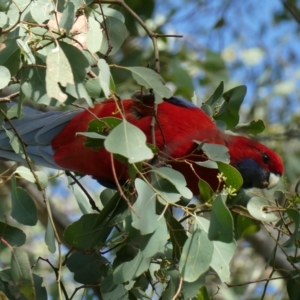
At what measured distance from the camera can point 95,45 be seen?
4.35ft

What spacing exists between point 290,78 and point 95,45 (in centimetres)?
317

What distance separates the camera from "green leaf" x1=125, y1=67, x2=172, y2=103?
1345mm

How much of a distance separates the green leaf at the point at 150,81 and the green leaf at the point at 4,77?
250 millimetres

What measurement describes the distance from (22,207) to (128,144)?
41 cm

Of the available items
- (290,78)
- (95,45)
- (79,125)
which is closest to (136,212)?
(95,45)

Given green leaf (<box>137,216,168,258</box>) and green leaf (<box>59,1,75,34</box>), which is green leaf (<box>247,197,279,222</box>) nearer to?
green leaf (<box>137,216,168,258</box>)

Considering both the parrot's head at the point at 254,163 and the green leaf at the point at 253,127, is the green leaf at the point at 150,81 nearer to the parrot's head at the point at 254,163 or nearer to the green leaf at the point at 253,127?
the green leaf at the point at 253,127

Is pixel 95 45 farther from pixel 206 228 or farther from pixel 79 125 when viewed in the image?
pixel 79 125

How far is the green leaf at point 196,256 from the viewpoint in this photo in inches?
48.8

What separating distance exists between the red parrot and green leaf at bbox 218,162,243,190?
401 millimetres

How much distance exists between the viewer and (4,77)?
1282 mm

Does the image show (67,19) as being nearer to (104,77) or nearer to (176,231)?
(104,77)

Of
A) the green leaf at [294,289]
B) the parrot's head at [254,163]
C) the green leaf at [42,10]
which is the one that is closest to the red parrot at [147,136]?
the parrot's head at [254,163]

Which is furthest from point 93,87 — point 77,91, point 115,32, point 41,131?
point 41,131
